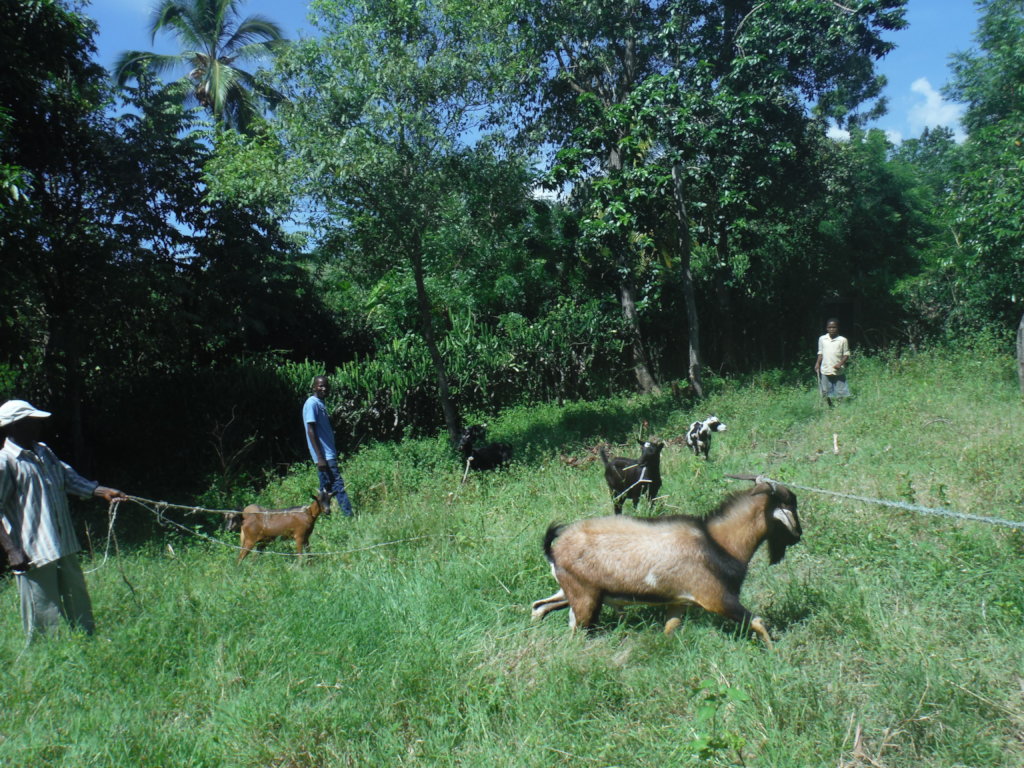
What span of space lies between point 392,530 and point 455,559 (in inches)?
47.8

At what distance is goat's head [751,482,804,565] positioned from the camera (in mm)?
4629

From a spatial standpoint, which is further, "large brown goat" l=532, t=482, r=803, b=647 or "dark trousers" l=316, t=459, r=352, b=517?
"dark trousers" l=316, t=459, r=352, b=517

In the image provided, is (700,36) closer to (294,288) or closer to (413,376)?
(413,376)

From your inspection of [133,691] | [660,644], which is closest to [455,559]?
[660,644]

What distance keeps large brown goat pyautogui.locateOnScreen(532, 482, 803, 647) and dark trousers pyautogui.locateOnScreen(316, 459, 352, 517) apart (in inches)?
171

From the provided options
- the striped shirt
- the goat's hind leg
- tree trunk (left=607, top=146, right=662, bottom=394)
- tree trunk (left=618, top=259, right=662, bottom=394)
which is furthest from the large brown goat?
tree trunk (left=618, top=259, right=662, bottom=394)

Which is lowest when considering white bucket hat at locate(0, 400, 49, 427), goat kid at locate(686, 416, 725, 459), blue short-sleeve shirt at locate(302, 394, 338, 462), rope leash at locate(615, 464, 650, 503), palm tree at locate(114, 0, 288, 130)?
goat kid at locate(686, 416, 725, 459)

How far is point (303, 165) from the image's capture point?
10.2 m

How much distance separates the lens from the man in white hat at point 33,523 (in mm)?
4922

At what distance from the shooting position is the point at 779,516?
15.2 ft

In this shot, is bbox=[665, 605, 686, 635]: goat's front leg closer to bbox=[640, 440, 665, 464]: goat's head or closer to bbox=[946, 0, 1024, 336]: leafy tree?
bbox=[640, 440, 665, 464]: goat's head

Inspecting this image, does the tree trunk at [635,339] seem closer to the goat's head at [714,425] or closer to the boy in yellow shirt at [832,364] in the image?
the boy in yellow shirt at [832,364]

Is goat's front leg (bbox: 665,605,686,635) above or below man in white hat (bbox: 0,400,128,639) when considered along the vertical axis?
below

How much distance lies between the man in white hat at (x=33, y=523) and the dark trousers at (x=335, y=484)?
3.58m
